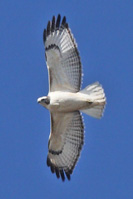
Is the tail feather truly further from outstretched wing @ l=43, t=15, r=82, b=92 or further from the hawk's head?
the hawk's head

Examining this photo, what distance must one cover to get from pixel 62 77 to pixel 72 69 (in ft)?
0.85

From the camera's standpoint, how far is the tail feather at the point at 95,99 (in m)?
20.9

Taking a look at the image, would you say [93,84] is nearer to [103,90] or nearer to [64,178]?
[103,90]

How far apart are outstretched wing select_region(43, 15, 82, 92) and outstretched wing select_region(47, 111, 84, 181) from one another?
2.26 feet

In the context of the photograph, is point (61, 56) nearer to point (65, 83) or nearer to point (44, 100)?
point (65, 83)

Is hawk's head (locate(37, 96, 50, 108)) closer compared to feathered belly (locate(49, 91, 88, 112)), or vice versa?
hawk's head (locate(37, 96, 50, 108))

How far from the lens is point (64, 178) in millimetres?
21469

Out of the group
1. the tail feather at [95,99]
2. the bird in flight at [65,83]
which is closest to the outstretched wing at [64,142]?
the bird in flight at [65,83]

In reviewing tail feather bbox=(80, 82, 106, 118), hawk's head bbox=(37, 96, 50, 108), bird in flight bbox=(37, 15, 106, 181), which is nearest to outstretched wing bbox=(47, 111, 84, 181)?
bird in flight bbox=(37, 15, 106, 181)

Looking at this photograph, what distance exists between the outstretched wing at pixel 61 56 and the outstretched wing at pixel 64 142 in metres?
0.69

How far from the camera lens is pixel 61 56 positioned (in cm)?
2102

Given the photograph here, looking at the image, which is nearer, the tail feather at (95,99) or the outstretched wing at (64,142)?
the tail feather at (95,99)

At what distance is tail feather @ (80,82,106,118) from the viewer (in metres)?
20.9

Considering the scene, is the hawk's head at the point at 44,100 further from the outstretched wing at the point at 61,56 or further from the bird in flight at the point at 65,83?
the outstretched wing at the point at 61,56
